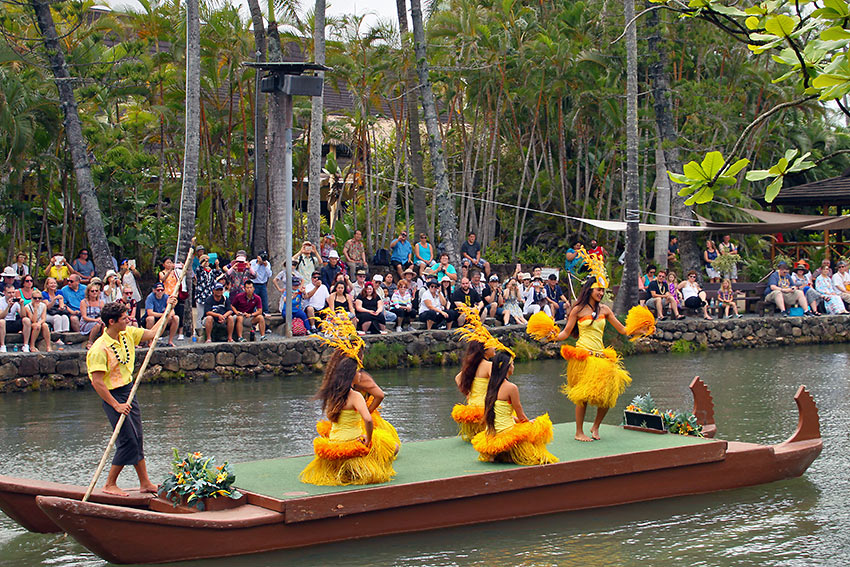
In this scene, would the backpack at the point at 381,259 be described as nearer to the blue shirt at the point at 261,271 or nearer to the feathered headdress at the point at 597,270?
the blue shirt at the point at 261,271

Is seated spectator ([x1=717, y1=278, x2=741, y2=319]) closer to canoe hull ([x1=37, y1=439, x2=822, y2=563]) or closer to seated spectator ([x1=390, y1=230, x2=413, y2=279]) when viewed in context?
seated spectator ([x1=390, y1=230, x2=413, y2=279])

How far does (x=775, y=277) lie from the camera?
20.1 meters

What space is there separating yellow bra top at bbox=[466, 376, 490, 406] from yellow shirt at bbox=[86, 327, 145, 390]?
8.53ft

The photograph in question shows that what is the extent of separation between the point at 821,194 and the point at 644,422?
16150 millimetres

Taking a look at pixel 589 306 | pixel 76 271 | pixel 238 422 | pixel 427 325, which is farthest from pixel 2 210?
pixel 589 306

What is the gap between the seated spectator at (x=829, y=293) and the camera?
20047mm

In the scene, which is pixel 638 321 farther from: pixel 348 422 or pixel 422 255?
pixel 422 255

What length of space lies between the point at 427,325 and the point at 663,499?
30.0 feet

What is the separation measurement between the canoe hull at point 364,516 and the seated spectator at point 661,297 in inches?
422

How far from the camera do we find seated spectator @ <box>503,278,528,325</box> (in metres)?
17.2

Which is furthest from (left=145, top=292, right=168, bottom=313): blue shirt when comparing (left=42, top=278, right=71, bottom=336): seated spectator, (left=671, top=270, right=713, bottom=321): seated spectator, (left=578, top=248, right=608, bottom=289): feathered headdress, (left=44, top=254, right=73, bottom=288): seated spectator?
(left=671, top=270, right=713, bottom=321): seated spectator

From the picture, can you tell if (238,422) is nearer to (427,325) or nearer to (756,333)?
(427,325)

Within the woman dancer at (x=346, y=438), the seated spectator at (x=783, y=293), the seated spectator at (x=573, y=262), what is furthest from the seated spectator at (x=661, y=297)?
the woman dancer at (x=346, y=438)

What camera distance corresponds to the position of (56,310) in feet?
45.9
